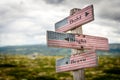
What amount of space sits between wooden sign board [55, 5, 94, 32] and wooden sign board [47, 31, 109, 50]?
62cm

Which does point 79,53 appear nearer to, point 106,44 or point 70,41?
point 70,41

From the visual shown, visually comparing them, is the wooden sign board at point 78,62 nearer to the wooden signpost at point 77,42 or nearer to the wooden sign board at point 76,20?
the wooden signpost at point 77,42

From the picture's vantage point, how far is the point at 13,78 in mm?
63812

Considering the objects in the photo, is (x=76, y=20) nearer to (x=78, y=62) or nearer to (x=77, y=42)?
(x=77, y=42)

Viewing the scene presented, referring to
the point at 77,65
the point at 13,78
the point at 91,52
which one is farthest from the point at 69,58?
the point at 13,78

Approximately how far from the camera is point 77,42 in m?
11.0

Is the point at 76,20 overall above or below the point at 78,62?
above

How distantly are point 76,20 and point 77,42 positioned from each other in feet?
3.23

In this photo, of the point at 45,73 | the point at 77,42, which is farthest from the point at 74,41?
the point at 45,73

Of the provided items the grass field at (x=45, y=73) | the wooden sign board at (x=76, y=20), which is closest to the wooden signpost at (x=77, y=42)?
the wooden sign board at (x=76, y=20)

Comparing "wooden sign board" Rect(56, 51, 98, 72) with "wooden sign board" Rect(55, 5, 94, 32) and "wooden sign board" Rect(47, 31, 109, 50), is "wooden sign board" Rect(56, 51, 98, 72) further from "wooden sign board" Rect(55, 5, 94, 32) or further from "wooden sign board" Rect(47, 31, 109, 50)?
"wooden sign board" Rect(55, 5, 94, 32)

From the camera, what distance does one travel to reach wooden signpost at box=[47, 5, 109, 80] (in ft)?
34.3

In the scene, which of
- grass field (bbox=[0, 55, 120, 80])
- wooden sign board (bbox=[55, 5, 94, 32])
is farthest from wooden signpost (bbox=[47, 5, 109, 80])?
grass field (bbox=[0, 55, 120, 80])

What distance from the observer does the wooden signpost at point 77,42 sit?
1045 cm
